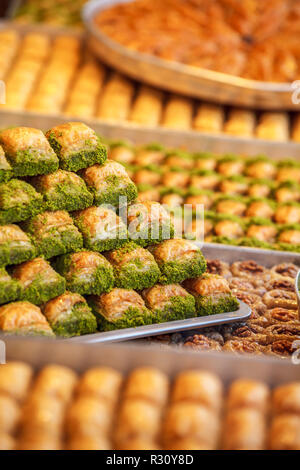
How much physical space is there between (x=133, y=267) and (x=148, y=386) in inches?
18.7

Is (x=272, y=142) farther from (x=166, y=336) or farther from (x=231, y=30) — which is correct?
(x=166, y=336)

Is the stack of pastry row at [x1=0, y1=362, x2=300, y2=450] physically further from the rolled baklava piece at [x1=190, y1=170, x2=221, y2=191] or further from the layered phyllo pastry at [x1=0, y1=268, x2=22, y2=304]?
the rolled baklava piece at [x1=190, y1=170, x2=221, y2=191]

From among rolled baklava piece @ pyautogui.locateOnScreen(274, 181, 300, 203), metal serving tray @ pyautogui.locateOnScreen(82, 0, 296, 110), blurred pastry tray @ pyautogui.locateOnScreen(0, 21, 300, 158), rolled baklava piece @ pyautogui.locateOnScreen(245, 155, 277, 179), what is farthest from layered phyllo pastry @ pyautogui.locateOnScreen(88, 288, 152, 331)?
metal serving tray @ pyautogui.locateOnScreen(82, 0, 296, 110)

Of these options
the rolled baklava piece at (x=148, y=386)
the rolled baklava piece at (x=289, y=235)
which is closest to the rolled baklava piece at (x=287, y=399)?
the rolled baklava piece at (x=148, y=386)

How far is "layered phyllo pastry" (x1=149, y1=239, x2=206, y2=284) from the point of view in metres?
2.07

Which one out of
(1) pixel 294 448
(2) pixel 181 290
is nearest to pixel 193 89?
(2) pixel 181 290

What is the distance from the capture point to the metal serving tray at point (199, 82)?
148 inches

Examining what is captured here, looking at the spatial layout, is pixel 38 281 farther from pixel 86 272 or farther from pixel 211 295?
pixel 211 295

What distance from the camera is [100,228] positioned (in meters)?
2.00

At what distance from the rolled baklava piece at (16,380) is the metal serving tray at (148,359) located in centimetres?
4

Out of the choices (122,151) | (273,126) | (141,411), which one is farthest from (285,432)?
(273,126)

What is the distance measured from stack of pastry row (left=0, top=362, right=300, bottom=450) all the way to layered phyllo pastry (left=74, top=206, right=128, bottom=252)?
0.46 m

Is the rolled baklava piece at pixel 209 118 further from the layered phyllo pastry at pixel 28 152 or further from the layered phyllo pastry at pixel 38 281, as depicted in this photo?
the layered phyllo pastry at pixel 38 281
